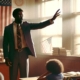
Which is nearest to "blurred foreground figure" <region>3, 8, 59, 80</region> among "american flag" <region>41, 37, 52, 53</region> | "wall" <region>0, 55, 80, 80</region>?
"wall" <region>0, 55, 80, 80</region>

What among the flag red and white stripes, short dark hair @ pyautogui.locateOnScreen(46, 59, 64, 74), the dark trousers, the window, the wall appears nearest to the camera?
short dark hair @ pyautogui.locateOnScreen(46, 59, 64, 74)

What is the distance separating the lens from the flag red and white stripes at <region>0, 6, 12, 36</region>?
19.0 ft

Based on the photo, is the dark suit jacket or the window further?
the window

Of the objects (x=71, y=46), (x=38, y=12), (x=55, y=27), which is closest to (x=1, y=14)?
(x=38, y=12)

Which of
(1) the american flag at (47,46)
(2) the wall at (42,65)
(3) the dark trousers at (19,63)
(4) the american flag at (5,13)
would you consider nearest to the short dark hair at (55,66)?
(3) the dark trousers at (19,63)

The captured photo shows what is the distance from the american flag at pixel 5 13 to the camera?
5.80m

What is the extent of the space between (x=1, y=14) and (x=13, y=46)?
2212 millimetres

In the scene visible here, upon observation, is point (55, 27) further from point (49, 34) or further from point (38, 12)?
point (38, 12)

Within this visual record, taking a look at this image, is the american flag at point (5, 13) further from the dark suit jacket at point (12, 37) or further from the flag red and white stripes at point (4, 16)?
the dark suit jacket at point (12, 37)

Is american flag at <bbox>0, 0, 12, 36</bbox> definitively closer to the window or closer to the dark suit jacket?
the window

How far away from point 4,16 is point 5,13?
7cm

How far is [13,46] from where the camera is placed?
3760 mm

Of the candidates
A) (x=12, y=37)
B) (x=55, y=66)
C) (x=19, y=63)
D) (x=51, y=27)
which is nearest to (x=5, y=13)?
(x=51, y=27)

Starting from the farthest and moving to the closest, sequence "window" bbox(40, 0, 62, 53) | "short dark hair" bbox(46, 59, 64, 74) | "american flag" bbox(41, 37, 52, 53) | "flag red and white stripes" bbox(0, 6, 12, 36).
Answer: "flag red and white stripes" bbox(0, 6, 12, 36) → "american flag" bbox(41, 37, 52, 53) → "window" bbox(40, 0, 62, 53) → "short dark hair" bbox(46, 59, 64, 74)
